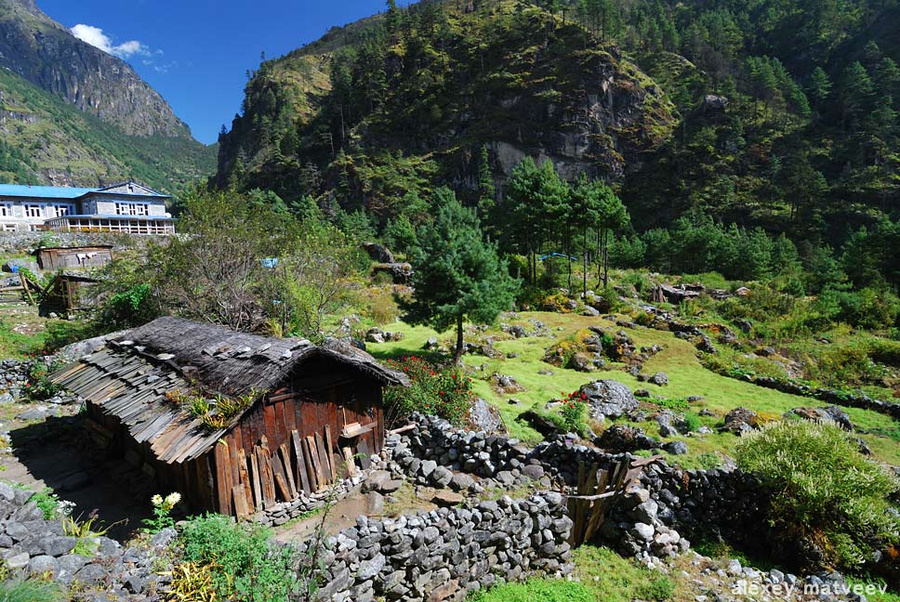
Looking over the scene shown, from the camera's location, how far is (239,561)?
5586 millimetres

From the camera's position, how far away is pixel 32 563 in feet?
15.7

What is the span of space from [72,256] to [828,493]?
42.4m

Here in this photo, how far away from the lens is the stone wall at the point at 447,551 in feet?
21.6

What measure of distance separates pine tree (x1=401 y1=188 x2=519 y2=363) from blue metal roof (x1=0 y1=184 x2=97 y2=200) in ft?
189

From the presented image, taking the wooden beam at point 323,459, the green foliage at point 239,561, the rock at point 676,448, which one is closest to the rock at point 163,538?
the green foliage at point 239,561

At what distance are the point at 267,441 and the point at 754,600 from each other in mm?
9705

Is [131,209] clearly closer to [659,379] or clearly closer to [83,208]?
[83,208]

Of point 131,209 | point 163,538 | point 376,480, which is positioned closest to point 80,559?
point 163,538

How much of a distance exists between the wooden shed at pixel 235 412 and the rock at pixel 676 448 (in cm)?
750

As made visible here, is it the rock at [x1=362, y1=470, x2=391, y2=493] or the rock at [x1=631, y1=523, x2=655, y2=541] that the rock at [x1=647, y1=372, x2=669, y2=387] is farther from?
the rock at [x1=362, y1=470, x2=391, y2=493]

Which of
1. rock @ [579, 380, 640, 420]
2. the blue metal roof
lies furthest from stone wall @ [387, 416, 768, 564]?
the blue metal roof

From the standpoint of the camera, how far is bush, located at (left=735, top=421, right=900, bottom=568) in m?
8.13

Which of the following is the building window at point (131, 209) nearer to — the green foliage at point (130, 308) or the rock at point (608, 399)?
the green foliage at point (130, 308)

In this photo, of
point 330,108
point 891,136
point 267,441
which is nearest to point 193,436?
point 267,441
